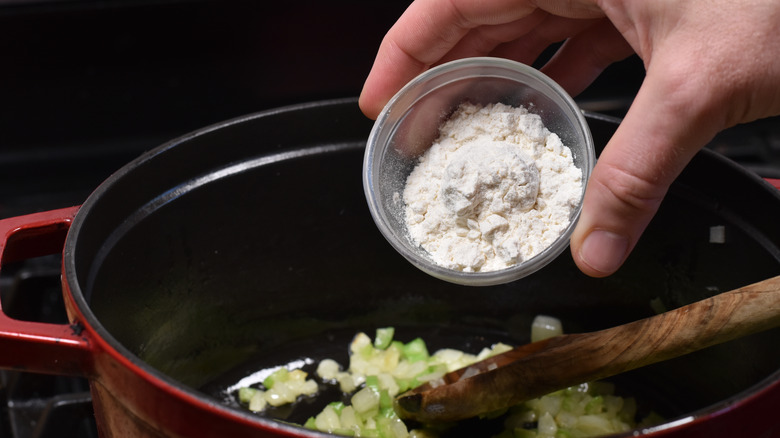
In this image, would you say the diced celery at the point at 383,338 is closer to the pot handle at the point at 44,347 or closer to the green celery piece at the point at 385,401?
the green celery piece at the point at 385,401

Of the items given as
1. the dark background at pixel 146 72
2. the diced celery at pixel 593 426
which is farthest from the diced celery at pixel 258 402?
the dark background at pixel 146 72

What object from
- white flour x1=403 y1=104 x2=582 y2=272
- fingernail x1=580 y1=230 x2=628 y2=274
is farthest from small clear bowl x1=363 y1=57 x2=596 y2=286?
fingernail x1=580 y1=230 x2=628 y2=274

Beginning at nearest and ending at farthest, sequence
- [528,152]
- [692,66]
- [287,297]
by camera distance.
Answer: [692,66] → [528,152] → [287,297]

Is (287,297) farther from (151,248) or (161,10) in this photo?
(161,10)

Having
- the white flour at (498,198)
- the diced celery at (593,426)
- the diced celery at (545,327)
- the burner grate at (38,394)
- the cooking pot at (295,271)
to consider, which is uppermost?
the white flour at (498,198)

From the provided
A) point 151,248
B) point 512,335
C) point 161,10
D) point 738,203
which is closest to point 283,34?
point 161,10

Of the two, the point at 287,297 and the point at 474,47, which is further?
the point at 287,297
